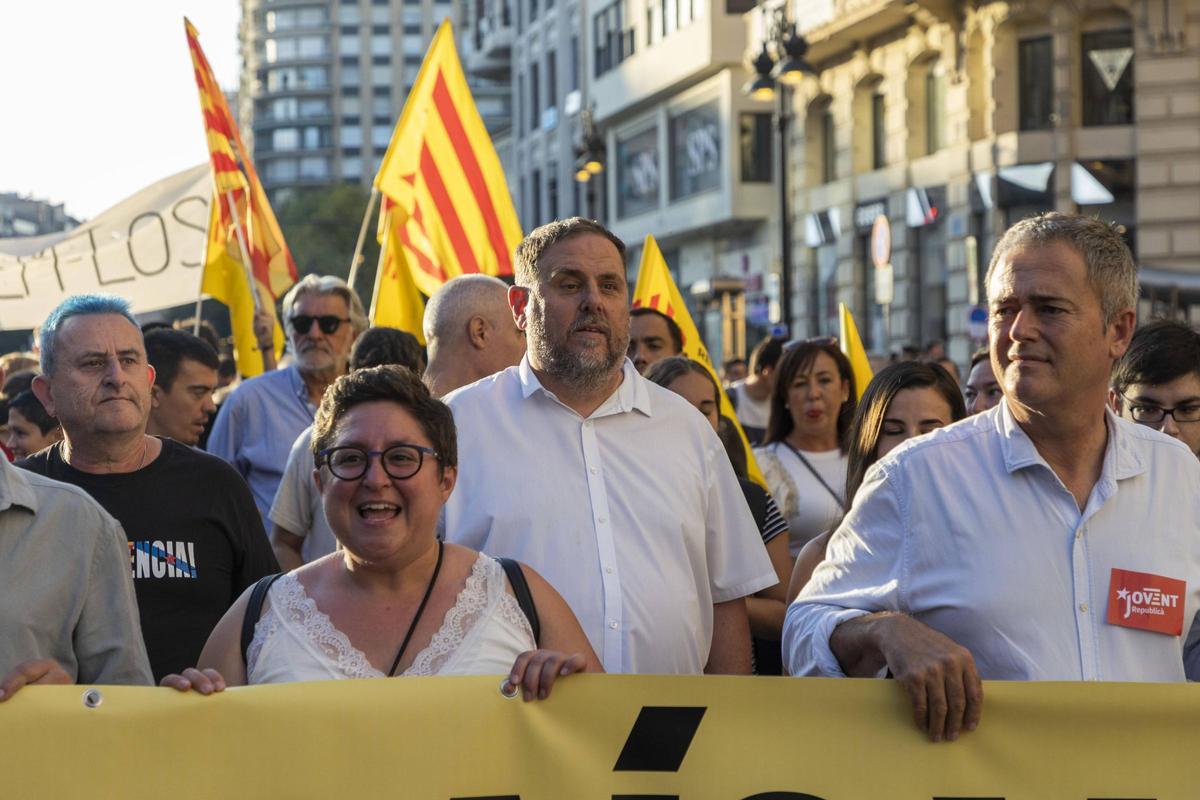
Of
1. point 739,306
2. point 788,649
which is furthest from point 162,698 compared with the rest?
point 739,306

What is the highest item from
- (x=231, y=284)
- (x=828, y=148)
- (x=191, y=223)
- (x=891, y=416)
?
(x=828, y=148)

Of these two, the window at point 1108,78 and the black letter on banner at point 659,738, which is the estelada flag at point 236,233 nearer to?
the black letter on banner at point 659,738

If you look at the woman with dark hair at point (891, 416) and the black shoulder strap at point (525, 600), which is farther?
the woman with dark hair at point (891, 416)

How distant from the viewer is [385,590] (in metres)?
3.82

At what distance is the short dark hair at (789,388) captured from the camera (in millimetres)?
7387

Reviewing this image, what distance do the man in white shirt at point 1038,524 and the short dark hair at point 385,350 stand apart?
11.6 feet

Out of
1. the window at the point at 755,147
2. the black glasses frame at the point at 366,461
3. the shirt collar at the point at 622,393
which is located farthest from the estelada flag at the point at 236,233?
the window at the point at 755,147

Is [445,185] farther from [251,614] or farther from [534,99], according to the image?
[534,99]

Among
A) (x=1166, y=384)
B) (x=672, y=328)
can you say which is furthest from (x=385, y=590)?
(x=672, y=328)

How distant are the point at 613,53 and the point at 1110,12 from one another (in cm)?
2027

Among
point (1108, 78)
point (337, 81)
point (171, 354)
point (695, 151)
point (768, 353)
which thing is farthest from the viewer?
point (337, 81)

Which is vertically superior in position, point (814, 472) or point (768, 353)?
point (768, 353)

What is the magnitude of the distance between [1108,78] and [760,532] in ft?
81.0

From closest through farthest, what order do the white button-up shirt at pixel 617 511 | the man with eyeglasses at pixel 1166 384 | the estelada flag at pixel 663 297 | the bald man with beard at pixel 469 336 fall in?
the white button-up shirt at pixel 617 511 → the man with eyeglasses at pixel 1166 384 → the bald man with beard at pixel 469 336 → the estelada flag at pixel 663 297
